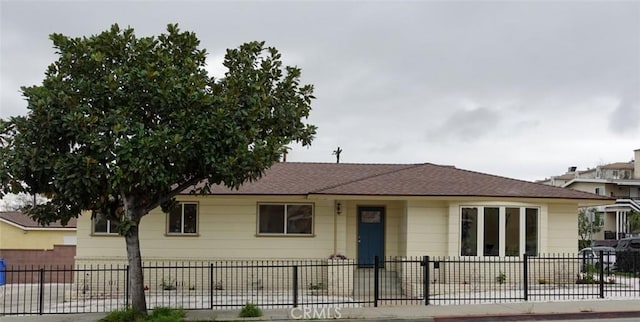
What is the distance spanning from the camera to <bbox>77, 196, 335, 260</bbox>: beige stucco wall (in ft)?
69.7

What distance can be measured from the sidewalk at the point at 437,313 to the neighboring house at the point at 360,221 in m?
4.33

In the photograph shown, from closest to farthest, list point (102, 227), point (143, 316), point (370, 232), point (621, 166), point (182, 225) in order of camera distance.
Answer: point (143, 316) < point (102, 227) < point (182, 225) < point (370, 232) < point (621, 166)

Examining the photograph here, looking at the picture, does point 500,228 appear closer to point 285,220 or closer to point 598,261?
point 598,261

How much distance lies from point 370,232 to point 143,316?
31.8ft

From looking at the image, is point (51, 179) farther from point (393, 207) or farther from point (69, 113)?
point (393, 207)

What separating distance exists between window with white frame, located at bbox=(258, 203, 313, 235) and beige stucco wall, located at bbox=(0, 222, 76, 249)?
53.4ft

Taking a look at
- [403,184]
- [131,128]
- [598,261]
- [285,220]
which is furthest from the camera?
[598,261]

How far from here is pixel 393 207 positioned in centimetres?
2245

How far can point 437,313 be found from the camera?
15383 millimetres

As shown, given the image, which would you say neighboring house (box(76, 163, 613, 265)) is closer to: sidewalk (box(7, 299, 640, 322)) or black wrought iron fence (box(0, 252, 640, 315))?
black wrought iron fence (box(0, 252, 640, 315))

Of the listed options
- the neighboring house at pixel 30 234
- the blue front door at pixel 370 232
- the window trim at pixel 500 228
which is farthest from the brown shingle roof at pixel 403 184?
the neighboring house at pixel 30 234

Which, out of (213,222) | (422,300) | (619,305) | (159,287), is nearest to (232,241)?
(213,222)

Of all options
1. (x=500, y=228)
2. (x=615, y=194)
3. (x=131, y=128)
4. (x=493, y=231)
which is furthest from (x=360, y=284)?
(x=615, y=194)

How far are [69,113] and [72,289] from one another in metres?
9.23
